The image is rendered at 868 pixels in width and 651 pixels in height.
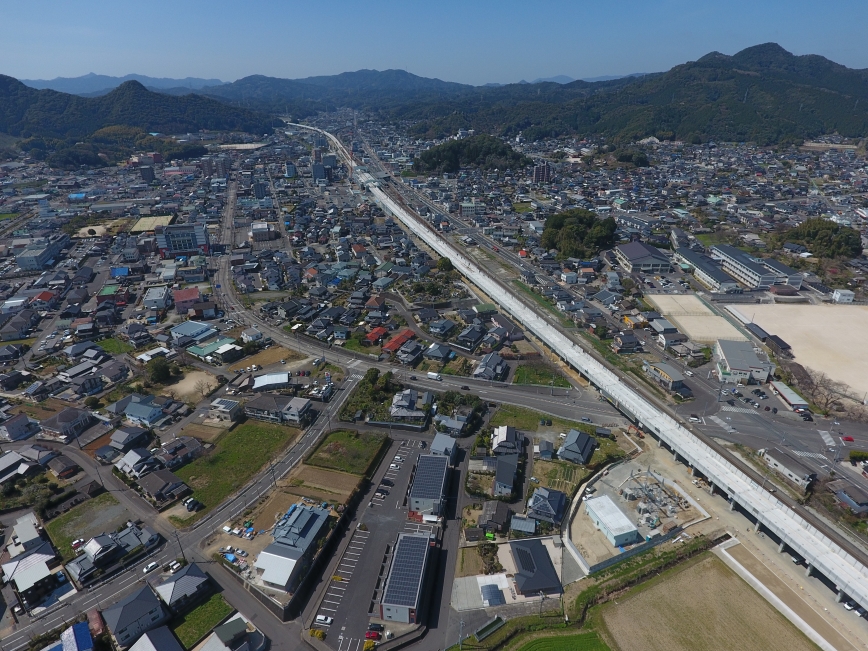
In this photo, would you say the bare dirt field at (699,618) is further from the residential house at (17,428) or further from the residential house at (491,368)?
the residential house at (17,428)

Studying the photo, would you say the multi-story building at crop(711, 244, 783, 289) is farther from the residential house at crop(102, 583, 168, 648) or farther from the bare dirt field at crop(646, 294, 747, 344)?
the residential house at crop(102, 583, 168, 648)

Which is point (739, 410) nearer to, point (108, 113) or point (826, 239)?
point (826, 239)

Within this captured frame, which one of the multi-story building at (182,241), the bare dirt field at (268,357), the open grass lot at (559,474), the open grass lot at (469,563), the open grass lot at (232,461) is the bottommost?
the open grass lot at (469,563)

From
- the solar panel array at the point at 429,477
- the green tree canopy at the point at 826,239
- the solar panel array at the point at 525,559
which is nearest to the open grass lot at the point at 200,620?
the solar panel array at the point at 429,477

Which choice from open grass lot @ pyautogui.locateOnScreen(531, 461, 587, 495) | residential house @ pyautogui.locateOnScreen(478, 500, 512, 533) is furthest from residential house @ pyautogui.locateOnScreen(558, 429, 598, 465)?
residential house @ pyautogui.locateOnScreen(478, 500, 512, 533)

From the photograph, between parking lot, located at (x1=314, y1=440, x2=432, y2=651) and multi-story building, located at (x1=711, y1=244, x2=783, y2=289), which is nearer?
parking lot, located at (x1=314, y1=440, x2=432, y2=651)

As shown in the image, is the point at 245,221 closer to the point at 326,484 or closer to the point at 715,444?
the point at 326,484
